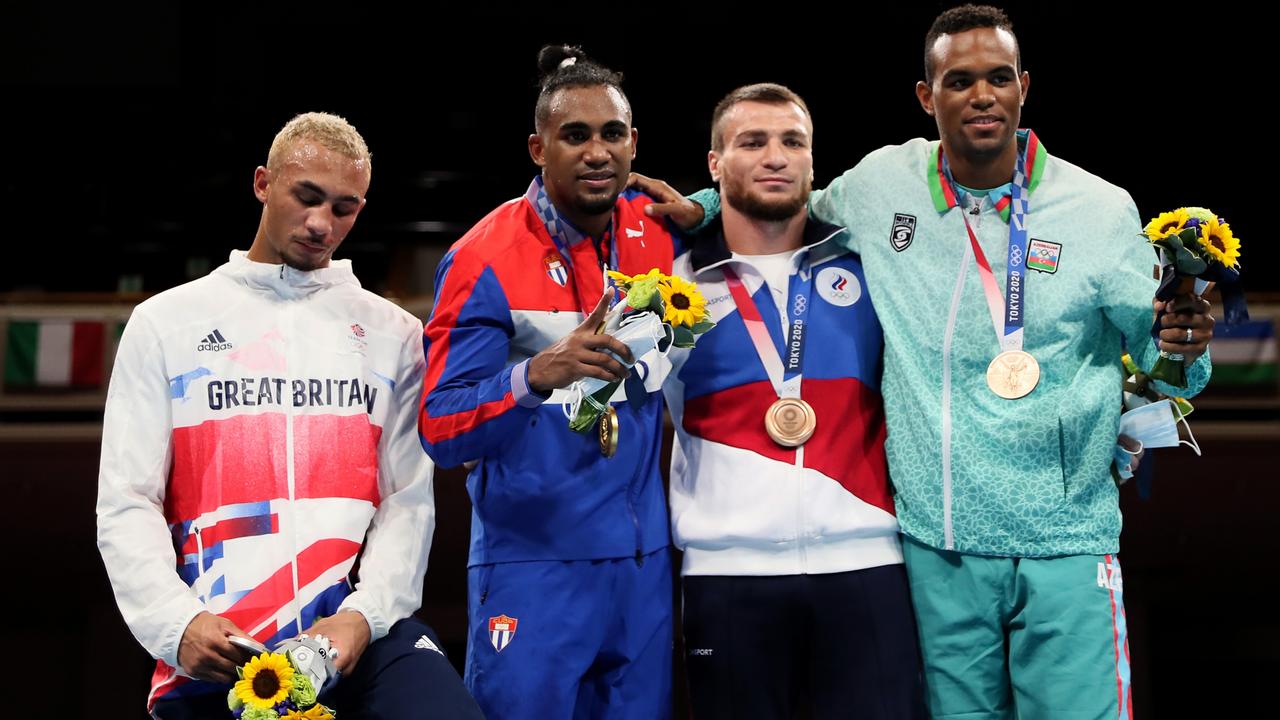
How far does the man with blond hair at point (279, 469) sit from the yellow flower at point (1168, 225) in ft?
5.89

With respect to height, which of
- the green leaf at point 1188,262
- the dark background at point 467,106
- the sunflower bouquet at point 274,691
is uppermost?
the dark background at point 467,106

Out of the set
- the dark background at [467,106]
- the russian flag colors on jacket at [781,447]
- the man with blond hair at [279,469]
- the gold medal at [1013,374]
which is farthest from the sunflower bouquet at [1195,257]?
the dark background at [467,106]

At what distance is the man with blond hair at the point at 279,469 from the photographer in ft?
8.95

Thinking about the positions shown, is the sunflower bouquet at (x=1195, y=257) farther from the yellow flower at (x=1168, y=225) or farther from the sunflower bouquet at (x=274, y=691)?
the sunflower bouquet at (x=274, y=691)

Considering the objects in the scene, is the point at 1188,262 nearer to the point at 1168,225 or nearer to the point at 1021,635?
the point at 1168,225

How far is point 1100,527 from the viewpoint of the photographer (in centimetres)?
302

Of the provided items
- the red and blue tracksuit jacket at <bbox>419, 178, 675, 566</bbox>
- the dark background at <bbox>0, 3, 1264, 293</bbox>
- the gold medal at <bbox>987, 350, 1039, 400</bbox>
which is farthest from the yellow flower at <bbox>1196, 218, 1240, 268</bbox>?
the dark background at <bbox>0, 3, 1264, 293</bbox>

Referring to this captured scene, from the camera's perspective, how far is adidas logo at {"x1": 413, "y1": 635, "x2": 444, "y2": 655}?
286 cm

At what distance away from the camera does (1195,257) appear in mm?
2795

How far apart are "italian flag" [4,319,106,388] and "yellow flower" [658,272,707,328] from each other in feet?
18.4

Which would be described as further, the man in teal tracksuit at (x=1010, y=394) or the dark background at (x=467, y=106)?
the dark background at (x=467, y=106)

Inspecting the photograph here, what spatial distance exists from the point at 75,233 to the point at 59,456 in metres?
3.27

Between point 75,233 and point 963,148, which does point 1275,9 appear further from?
point 75,233

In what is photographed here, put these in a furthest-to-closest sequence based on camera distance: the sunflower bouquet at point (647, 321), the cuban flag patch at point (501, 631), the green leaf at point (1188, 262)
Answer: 1. the cuban flag patch at point (501, 631)
2. the green leaf at point (1188, 262)
3. the sunflower bouquet at point (647, 321)
